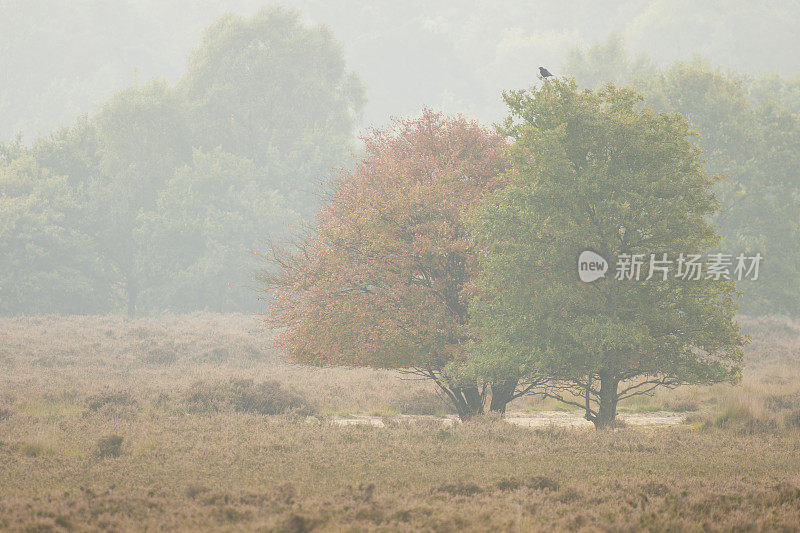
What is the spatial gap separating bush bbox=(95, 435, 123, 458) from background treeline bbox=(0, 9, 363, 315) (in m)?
32.1

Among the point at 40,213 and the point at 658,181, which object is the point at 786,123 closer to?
the point at 658,181

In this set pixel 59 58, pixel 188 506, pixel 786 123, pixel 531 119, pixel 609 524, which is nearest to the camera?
pixel 609 524

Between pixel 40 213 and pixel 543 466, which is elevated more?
pixel 40 213

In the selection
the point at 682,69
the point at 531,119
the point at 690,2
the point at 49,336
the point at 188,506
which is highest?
the point at 690,2

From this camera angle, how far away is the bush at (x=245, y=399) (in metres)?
18.4

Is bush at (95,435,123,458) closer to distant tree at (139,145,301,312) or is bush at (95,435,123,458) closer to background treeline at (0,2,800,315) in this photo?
background treeline at (0,2,800,315)

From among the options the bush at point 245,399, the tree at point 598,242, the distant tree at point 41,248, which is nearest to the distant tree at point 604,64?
the distant tree at point 41,248

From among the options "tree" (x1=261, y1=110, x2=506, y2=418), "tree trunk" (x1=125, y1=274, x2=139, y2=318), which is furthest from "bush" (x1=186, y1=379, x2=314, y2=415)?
"tree trunk" (x1=125, y1=274, x2=139, y2=318)

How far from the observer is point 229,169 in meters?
49.9

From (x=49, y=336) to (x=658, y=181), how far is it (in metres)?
28.4

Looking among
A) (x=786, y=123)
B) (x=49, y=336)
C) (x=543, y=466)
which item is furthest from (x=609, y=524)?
(x=786, y=123)

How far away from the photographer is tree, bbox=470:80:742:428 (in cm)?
1477

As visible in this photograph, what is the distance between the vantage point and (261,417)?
17016 millimetres

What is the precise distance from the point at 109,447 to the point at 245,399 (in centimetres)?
718
